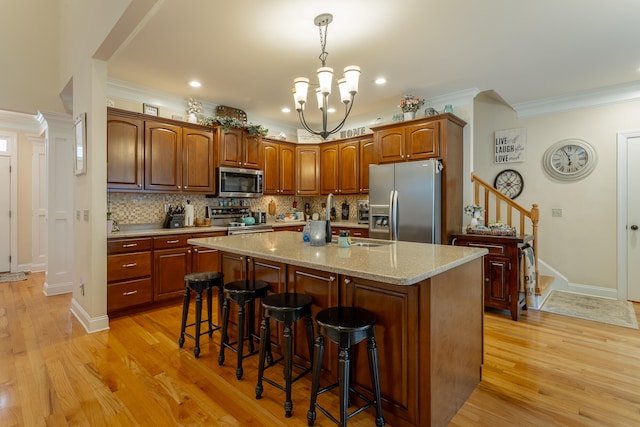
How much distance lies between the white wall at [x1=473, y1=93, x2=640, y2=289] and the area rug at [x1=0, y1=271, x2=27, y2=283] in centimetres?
781

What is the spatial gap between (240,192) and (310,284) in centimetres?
307

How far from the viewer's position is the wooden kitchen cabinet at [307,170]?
5.71 metres

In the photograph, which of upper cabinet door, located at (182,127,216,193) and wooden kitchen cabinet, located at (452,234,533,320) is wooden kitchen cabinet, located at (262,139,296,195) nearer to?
upper cabinet door, located at (182,127,216,193)

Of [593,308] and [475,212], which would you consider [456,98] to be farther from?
[593,308]

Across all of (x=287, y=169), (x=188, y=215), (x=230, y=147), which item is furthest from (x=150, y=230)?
(x=287, y=169)

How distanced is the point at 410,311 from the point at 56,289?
4902 millimetres

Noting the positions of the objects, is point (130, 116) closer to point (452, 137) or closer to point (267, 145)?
point (267, 145)

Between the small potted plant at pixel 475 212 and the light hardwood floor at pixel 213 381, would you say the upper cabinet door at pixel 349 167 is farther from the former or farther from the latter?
the light hardwood floor at pixel 213 381

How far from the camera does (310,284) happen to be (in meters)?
2.16

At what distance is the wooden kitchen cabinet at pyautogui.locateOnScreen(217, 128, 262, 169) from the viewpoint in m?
4.62

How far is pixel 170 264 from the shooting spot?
12.6 ft

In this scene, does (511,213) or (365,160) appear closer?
(511,213)

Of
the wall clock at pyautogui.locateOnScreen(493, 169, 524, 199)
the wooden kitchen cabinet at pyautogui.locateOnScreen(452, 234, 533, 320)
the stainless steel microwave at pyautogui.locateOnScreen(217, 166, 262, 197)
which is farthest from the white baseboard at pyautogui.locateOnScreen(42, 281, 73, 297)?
the wall clock at pyautogui.locateOnScreen(493, 169, 524, 199)

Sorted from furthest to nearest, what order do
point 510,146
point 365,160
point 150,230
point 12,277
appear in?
point 12,277 < point 365,160 < point 510,146 < point 150,230
